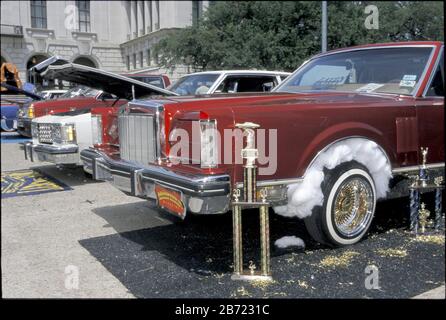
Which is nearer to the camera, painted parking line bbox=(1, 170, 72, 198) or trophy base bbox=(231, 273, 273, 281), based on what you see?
trophy base bbox=(231, 273, 273, 281)

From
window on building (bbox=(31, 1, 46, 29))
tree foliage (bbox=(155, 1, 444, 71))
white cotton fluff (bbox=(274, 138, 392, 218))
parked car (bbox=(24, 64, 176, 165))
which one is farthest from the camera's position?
window on building (bbox=(31, 1, 46, 29))

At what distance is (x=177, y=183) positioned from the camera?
3.08 m

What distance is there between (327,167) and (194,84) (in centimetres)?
408

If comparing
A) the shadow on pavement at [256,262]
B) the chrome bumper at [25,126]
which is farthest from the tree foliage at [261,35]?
the shadow on pavement at [256,262]

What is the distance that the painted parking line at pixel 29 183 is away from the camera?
20.4 feet

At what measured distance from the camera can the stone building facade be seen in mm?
11125

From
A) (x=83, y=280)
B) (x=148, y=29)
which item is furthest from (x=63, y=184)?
(x=148, y=29)

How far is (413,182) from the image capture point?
4.00 metres

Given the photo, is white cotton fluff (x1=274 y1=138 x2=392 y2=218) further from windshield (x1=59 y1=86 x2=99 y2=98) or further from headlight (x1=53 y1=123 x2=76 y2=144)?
windshield (x1=59 y1=86 x2=99 y2=98)

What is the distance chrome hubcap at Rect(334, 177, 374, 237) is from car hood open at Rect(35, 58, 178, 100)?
2324 mm

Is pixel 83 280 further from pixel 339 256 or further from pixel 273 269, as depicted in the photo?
pixel 339 256

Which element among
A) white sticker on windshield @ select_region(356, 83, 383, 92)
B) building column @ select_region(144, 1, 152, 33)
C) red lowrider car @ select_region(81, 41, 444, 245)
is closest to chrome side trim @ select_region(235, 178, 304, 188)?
red lowrider car @ select_region(81, 41, 444, 245)

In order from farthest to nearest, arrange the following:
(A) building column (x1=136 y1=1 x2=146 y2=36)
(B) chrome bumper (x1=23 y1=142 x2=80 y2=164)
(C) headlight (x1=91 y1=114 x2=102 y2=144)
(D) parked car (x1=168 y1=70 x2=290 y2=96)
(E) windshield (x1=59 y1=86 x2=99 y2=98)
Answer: (A) building column (x1=136 y1=1 x2=146 y2=36) → (E) windshield (x1=59 y1=86 x2=99 y2=98) → (D) parked car (x1=168 y1=70 x2=290 y2=96) → (B) chrome bumper (x1=23 y1=142 x2=80 y2=164) → (C) headlight (x1=91 y1=114 x2=102 y2=144)

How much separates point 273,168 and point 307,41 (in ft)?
40.6
